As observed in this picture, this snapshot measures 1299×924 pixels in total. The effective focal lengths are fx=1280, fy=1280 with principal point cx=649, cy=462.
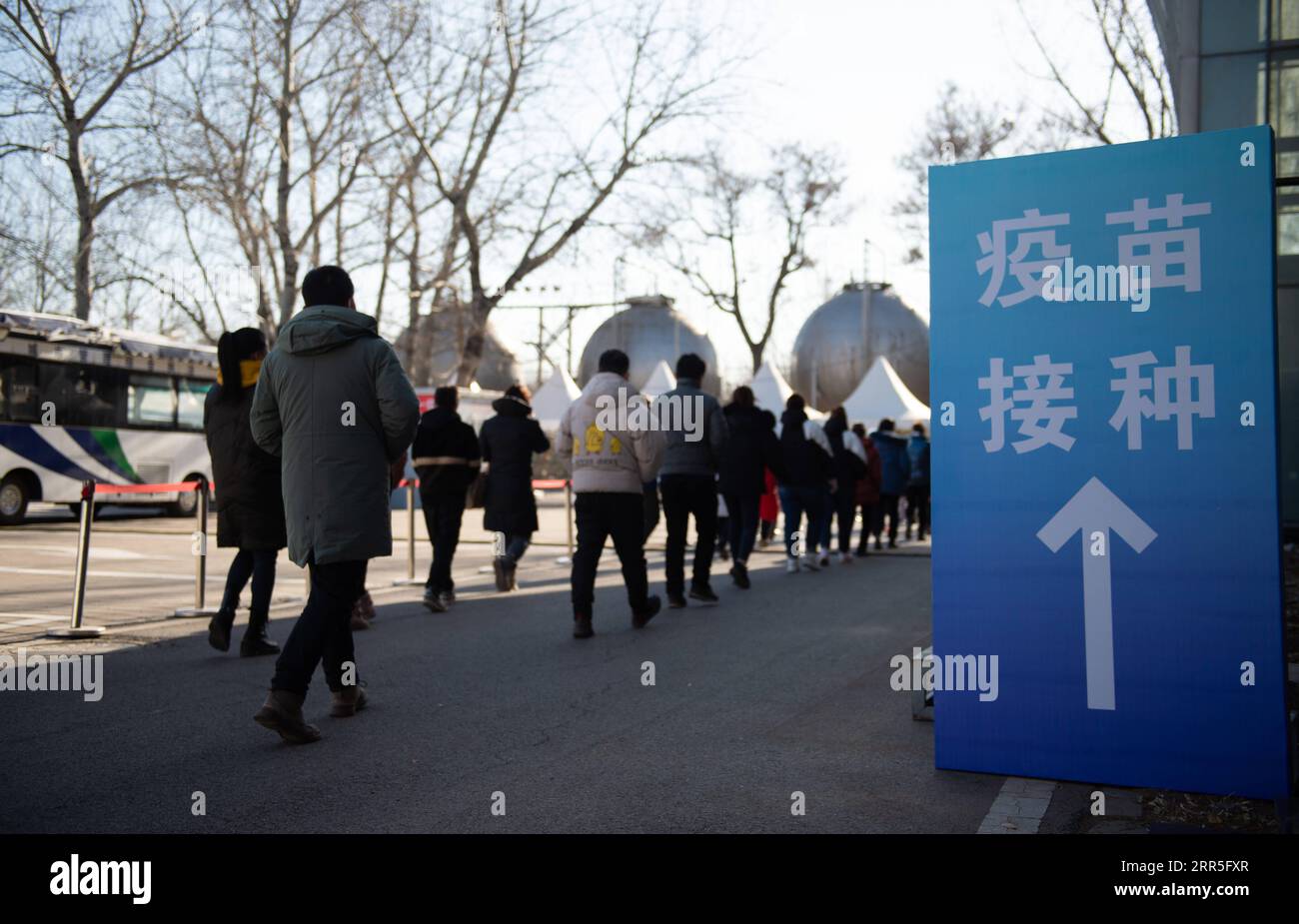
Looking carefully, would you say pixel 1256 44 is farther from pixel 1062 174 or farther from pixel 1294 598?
pixel 1062 174

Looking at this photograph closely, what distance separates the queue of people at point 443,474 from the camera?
17.5 feet

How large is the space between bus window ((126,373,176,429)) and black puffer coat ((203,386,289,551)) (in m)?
16.9

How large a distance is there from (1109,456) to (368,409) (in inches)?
117

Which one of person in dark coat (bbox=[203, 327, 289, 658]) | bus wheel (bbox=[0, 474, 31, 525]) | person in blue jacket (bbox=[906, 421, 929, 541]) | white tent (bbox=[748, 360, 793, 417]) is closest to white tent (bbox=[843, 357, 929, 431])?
white tent (bbox=[748, 360, 793, 417])

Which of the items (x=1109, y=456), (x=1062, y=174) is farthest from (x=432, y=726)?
(x=1062, y=174)

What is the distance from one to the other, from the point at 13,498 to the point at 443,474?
38.8ft

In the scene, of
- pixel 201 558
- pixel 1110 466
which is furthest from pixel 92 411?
pixel 1110 466

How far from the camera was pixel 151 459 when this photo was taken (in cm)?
2319

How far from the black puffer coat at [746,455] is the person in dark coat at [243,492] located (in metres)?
5.44

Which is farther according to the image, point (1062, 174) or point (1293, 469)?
point (1293, 469)

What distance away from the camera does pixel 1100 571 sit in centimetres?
438

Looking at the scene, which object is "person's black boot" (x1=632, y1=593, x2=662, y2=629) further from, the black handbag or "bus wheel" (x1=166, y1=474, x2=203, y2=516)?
"bus wheel" (x1=166, y1=474, x2=203, y2=516)

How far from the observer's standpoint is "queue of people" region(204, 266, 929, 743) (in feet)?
17.5

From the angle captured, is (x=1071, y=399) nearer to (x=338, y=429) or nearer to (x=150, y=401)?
(x=338, y=429)
